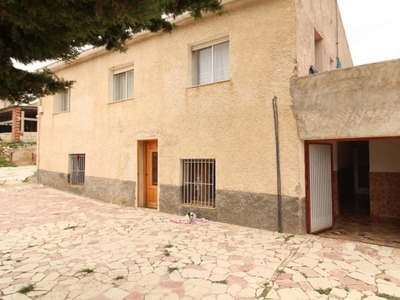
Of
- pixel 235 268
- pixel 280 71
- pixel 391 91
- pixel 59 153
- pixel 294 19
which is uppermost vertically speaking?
pixel 294 19

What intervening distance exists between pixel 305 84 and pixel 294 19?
5.86 ft

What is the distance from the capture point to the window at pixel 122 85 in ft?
36.3

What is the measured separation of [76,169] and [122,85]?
193 inches

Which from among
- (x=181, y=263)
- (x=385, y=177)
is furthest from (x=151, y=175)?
(x=385, y=177)

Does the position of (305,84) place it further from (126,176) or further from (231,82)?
(126,176)

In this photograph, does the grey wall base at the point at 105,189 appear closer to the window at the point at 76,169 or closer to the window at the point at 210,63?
the window at the point at 76,169

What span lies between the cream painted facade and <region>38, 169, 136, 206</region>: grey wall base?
0.04m

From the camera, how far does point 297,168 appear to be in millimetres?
6816

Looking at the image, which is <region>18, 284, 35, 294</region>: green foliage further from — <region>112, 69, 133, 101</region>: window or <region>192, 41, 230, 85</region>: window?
<region>112, 69, 133, 101</region>: window

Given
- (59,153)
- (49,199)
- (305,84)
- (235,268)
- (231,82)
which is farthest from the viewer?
(59,153)

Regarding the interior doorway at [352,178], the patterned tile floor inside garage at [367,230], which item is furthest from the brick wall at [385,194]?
the interior doorway at [352,178]

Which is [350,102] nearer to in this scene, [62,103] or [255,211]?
[255,211]

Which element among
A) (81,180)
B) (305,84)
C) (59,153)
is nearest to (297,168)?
(305,84)

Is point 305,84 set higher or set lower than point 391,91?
higher
